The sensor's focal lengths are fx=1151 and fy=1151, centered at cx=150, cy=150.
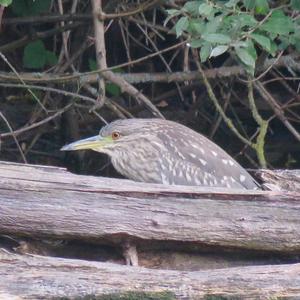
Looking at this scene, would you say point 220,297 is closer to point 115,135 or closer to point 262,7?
point 262,7

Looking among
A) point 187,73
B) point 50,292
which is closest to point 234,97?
point 187,73

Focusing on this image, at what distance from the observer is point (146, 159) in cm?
555

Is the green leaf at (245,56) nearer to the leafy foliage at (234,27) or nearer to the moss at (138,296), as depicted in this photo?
the leafy foliage at (234,27)

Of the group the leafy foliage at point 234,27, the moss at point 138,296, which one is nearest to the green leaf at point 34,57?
the leafy foliage at point 234,27

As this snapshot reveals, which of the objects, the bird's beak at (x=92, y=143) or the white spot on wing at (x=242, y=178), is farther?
the bird's beak at (x=92, y=143)

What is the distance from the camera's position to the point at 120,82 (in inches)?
231

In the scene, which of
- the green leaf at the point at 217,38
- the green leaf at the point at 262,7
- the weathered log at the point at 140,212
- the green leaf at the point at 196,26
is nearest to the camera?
the weathered log at the point at 140,212

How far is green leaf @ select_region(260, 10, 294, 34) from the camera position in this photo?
4.40 m

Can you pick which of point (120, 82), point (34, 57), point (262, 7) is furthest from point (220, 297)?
point (34, 57)

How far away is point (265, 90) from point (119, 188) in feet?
7.81

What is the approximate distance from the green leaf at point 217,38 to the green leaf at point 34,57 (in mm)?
2120

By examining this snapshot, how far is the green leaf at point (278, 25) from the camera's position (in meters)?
4.40

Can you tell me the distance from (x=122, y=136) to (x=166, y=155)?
0.33 m

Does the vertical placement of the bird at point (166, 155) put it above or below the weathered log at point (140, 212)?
below
